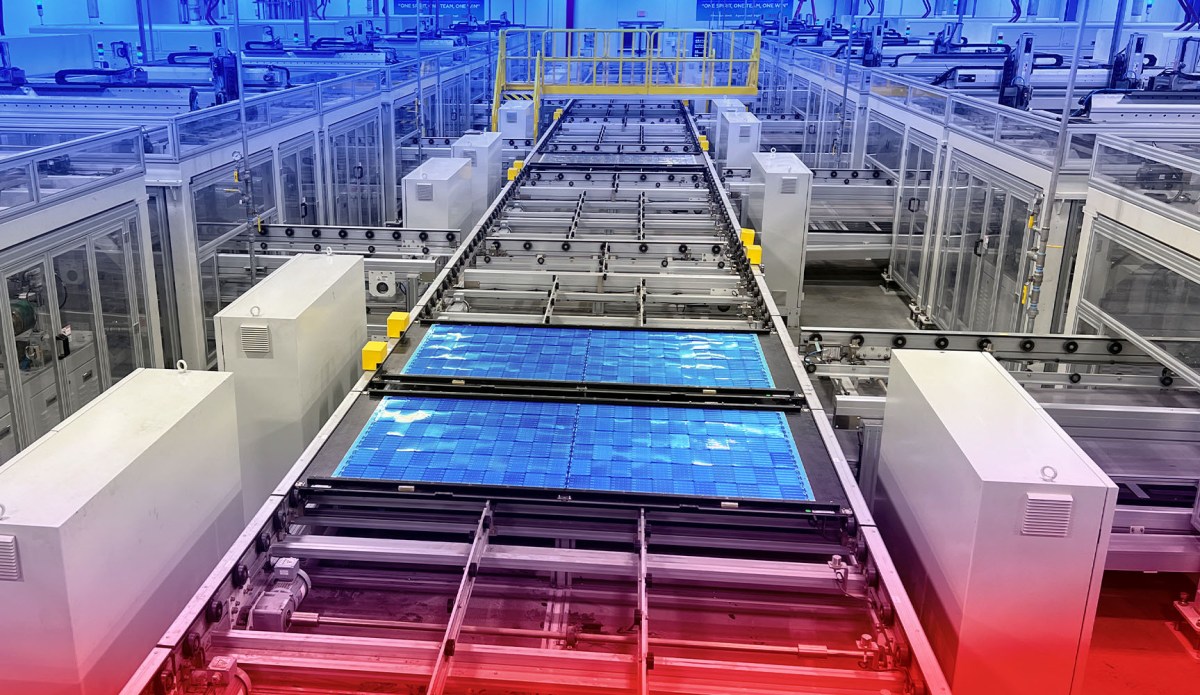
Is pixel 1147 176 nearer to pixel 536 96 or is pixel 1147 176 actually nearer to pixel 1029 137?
pixel 1029 137

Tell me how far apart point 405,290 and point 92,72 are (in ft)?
26.9

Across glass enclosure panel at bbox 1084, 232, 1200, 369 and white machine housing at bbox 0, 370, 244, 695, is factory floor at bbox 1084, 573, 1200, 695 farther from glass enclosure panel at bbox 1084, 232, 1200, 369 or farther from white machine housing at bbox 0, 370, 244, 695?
white machine housing at bbox 0, 370, 244, 695

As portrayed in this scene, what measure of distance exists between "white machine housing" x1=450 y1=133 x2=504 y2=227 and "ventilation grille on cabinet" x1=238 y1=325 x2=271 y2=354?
5154 mm

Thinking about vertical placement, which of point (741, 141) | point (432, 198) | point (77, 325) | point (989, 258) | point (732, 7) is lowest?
point (77, 325)

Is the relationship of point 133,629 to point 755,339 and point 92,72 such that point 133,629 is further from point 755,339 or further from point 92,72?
point 92,72

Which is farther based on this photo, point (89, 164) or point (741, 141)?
point (741, 141)

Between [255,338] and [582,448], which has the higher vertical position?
[255,338]

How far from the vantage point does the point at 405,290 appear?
7.42 metres

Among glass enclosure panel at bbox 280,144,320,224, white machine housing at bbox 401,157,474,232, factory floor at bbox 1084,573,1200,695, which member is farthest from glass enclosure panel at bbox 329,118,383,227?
factory floor at bbox 1084,573,1200,695

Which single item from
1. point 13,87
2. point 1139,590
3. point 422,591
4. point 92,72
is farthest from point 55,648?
point 92,72

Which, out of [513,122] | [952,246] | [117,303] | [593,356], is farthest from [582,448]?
[513,122]

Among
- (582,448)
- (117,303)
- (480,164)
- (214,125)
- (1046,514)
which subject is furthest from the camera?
(480,164)

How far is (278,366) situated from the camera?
15.1 feet

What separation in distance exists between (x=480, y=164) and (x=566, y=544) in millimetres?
7393
